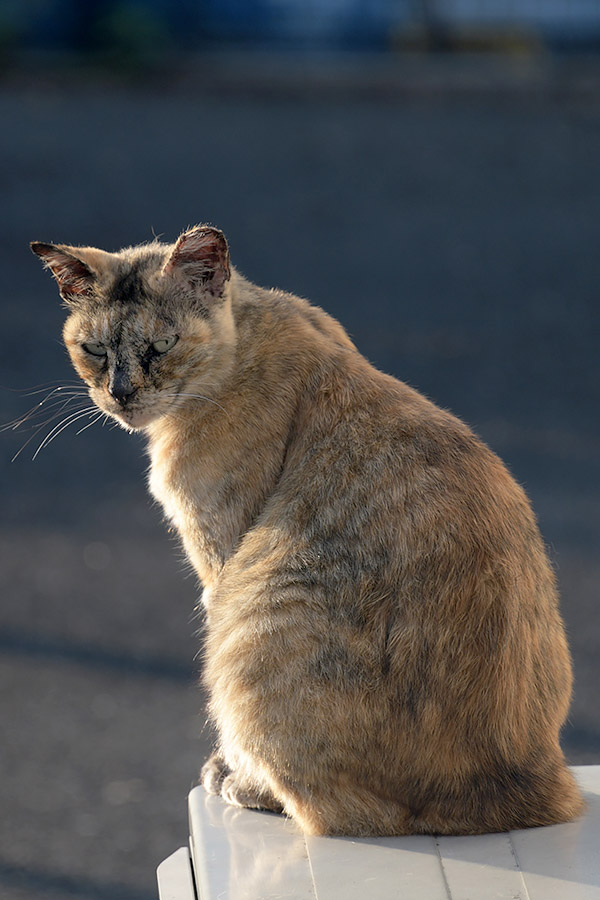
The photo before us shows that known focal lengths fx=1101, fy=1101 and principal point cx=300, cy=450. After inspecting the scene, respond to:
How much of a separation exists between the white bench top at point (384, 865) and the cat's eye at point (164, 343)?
1014mm

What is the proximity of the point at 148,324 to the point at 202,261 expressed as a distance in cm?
19

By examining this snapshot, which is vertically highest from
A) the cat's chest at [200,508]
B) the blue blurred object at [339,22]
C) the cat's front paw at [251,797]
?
the blue blurred object at [339,22]

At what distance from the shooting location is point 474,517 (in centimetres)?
221

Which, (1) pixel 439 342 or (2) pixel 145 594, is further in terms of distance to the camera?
(1) pixel 439 342

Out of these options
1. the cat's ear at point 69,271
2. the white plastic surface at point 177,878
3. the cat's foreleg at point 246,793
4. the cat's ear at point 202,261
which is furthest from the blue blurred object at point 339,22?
the white plastic surface at point 177,878

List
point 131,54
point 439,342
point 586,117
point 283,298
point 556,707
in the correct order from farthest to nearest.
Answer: point 131,54, point 586,117, point 439,342, point 283,298, point 556,707

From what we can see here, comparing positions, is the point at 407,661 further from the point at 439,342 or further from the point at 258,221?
the point at 258,221

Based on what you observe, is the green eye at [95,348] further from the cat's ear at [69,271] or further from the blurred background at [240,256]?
the blurred background at [240,256]

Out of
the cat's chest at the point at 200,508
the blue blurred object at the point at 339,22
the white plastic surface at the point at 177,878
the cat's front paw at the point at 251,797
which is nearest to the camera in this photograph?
the white plastic surface at the point at 177,878

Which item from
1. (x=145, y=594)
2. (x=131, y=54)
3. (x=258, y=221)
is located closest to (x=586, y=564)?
(x=145, y=594)

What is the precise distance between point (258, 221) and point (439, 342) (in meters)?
2.80

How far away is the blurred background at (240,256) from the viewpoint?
450cm

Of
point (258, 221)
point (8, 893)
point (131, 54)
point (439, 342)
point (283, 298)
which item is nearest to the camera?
point (283, 298)

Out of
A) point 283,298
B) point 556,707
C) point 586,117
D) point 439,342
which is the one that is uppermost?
point 586,117
